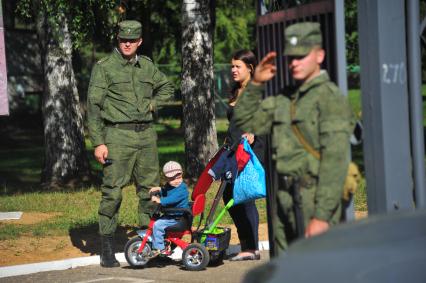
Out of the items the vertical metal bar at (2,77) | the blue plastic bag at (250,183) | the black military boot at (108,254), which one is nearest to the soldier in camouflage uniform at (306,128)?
the blue plastic bag at (250,183)

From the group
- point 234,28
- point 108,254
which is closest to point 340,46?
point 108,254

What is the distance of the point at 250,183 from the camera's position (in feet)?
33.2

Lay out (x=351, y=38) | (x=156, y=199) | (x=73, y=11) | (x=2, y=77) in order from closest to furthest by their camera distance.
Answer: (x=156, y=199)
(x=2, y=77)
(x=73, y=11)
(x=351, y=38)

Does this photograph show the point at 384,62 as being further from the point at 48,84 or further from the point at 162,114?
the point at 162,114

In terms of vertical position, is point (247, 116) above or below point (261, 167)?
above

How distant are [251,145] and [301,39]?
13.2 ft

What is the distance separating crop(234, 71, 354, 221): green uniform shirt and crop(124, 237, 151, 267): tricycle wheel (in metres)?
3.81

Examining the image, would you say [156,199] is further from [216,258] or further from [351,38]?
[351,38]

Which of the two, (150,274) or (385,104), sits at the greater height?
(385,104)

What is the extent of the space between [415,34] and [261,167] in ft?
10.1

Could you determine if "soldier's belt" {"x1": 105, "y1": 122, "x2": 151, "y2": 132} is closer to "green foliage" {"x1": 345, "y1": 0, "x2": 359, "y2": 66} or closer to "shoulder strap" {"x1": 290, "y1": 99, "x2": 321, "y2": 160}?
"shoulder strap" {"x1": 290, "y1": 99, "x2": 321, "y2": 160}

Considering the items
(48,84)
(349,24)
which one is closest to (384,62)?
(48,84)

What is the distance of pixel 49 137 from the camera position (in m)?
19.5

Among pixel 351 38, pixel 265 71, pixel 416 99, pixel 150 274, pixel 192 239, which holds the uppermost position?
pixel 351 38
